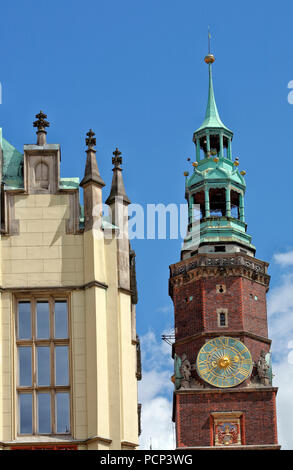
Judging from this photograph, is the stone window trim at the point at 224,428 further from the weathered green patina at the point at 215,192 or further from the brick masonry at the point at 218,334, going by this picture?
the weathered green patina at the point at 215,192

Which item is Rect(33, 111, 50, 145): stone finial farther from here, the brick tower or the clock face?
the clock face

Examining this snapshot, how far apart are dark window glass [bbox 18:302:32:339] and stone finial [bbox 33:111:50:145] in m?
3.37

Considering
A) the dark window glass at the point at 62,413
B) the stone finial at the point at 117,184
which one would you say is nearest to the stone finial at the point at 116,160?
the stone finial at the point at 117,184

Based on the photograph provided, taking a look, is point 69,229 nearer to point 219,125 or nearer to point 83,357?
point 83,357

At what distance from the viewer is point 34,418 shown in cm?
2655

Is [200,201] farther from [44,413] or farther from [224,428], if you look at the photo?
[44,413]

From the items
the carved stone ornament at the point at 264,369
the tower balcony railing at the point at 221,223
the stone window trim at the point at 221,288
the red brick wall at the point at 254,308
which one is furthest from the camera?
the tower balcony railing at the point at 221,223

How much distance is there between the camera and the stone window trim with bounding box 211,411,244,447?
95.2 meters

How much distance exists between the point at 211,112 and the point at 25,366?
287 feet

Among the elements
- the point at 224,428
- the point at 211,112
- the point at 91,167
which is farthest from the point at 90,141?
the point at 211,112

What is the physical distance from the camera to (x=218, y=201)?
109 metres

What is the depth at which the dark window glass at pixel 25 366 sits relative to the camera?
26.8 meters

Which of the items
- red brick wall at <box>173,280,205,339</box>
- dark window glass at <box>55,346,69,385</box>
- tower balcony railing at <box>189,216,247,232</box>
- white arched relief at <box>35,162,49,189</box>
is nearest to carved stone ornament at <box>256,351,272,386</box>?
red brick wall at <box>173,280,205,339</box>

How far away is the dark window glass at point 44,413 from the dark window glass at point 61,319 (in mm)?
1221
